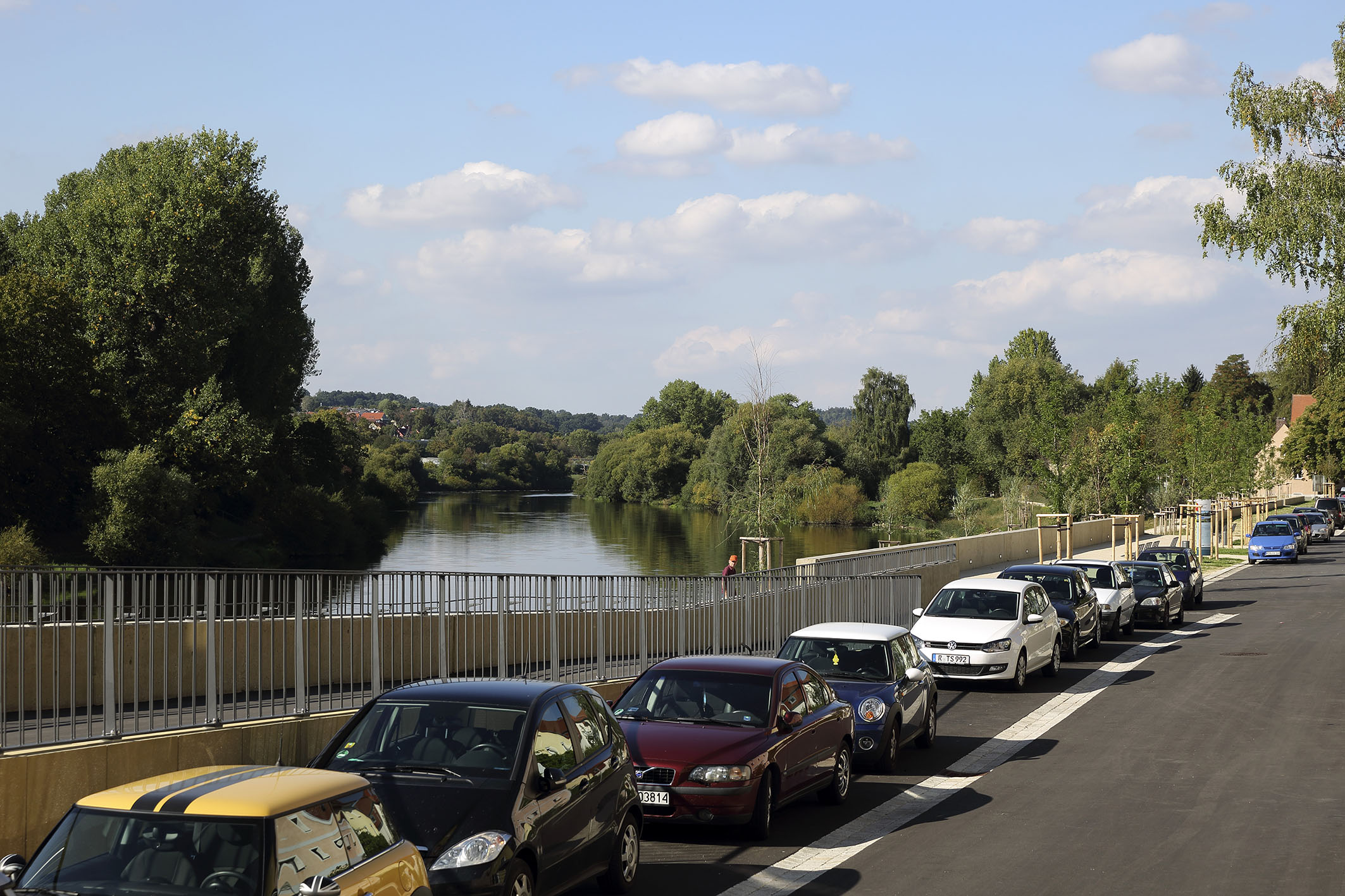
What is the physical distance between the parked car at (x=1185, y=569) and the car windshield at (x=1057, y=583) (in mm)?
9751

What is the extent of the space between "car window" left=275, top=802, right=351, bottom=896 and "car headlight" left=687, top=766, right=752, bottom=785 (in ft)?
15.5

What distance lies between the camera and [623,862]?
8734mm

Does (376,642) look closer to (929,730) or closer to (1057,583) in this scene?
(929,730)

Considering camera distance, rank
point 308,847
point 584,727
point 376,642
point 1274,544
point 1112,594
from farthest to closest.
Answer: point 1274,544 → point 1112,594 → point 376,642 → point 584,727 → point 308,847

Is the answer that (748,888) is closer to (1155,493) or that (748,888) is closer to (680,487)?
(1155,493)

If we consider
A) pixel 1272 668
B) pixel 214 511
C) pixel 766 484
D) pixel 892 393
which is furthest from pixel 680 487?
pixel 1272 668

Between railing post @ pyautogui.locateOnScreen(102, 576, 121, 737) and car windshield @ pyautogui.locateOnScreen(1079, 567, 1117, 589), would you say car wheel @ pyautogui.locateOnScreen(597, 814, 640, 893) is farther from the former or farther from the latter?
car windshield @ pyautogui.locateOnScreen(1079, 567, 1117, 589)

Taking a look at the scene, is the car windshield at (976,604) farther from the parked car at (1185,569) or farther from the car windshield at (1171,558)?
the car windshield at (1171,558)

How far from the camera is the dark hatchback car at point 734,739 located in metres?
10.2

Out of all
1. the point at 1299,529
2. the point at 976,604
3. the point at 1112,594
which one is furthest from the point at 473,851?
→ the point at 1299,529

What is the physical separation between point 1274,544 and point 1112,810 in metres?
43.6

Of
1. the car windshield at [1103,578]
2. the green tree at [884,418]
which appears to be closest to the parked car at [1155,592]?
the car windshield at [1103,578]

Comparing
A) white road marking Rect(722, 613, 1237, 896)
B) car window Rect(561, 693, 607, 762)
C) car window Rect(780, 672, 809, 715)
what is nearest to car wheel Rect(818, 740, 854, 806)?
white road marking Rect(722, 613, 1237, 896)

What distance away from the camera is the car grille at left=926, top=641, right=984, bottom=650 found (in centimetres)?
1939
